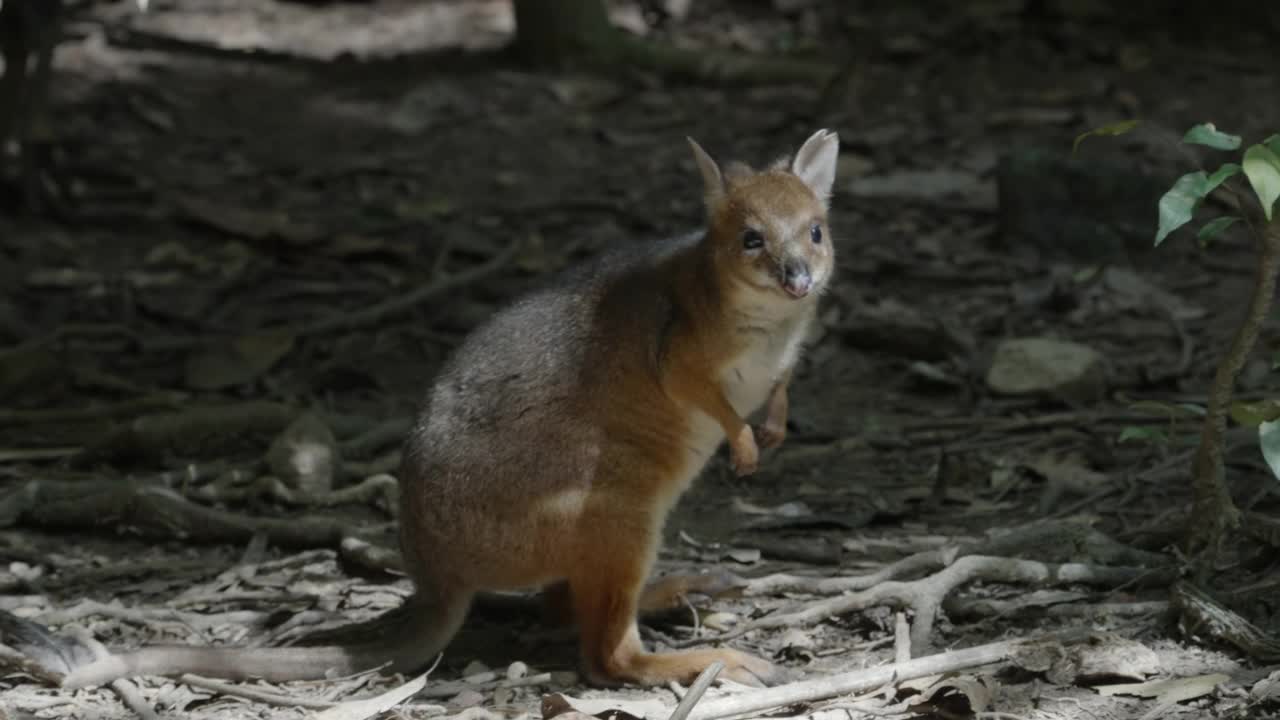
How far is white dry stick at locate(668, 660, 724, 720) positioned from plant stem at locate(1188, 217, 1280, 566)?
58.3 inches

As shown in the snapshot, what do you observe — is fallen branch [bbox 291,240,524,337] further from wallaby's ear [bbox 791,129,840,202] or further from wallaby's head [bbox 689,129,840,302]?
wallaby's ear [bbox 791,129,840,202]

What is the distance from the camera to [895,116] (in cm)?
1012

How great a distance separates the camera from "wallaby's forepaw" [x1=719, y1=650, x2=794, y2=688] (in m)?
4.39

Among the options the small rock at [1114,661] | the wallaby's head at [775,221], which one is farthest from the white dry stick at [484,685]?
the small rock at [1114,661]

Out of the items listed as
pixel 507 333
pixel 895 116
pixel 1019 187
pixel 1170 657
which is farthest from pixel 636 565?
pixel 895 116

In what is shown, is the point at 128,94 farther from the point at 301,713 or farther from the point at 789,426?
the point at 301,713

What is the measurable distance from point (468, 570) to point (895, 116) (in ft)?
20.7

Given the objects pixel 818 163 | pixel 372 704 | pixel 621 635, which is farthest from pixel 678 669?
pixel 818 163

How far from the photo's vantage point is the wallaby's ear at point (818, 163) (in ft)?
15.9

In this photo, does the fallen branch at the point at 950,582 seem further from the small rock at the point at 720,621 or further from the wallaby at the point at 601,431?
the wallaby at the point at 601,431

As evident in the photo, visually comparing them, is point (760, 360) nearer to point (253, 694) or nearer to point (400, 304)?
point (253, 694)

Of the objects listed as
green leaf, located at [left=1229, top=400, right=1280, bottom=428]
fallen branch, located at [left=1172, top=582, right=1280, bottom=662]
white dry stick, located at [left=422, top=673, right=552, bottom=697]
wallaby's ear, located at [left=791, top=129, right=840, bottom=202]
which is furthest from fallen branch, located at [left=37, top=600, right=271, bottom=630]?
green leaf, located at [left=1229, top=400, right=1280, bottom=428]

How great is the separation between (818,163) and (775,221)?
371mm

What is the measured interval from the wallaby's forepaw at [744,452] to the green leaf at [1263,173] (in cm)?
160
